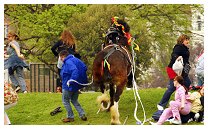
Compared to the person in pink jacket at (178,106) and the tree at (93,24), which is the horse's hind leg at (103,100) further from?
the tree at (93,24)

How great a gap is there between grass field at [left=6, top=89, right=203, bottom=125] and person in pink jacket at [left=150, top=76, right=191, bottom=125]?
38cm

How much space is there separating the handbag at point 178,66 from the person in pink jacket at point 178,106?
0.48 metres

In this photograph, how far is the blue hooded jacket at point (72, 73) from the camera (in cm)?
1033

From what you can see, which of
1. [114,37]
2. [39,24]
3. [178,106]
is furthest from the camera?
[39,24]

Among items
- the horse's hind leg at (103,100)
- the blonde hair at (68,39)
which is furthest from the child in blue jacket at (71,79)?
the blonde hair at (68,39)

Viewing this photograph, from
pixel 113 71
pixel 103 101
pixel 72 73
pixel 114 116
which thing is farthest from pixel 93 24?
pixel 114 116

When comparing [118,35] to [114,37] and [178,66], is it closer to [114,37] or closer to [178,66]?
[114,37]

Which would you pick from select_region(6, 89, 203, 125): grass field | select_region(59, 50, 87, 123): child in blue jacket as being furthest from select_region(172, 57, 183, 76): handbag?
select_region(59, 50, 87, 123): child in blue jacket

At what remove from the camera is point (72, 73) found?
10297mm

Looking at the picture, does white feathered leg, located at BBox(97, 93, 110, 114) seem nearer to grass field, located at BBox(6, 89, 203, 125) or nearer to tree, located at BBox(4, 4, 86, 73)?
grass field, located at BBox(6, 89, 203, 125)

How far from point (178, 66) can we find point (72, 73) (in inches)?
88.9

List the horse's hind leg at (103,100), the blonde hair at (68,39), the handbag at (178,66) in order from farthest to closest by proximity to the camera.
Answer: the blonde hair at (68,39), the horse's hind leg at (103,100), the handbag at (178,66)

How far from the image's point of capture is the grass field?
10859mm

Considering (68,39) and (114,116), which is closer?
(114,116)
